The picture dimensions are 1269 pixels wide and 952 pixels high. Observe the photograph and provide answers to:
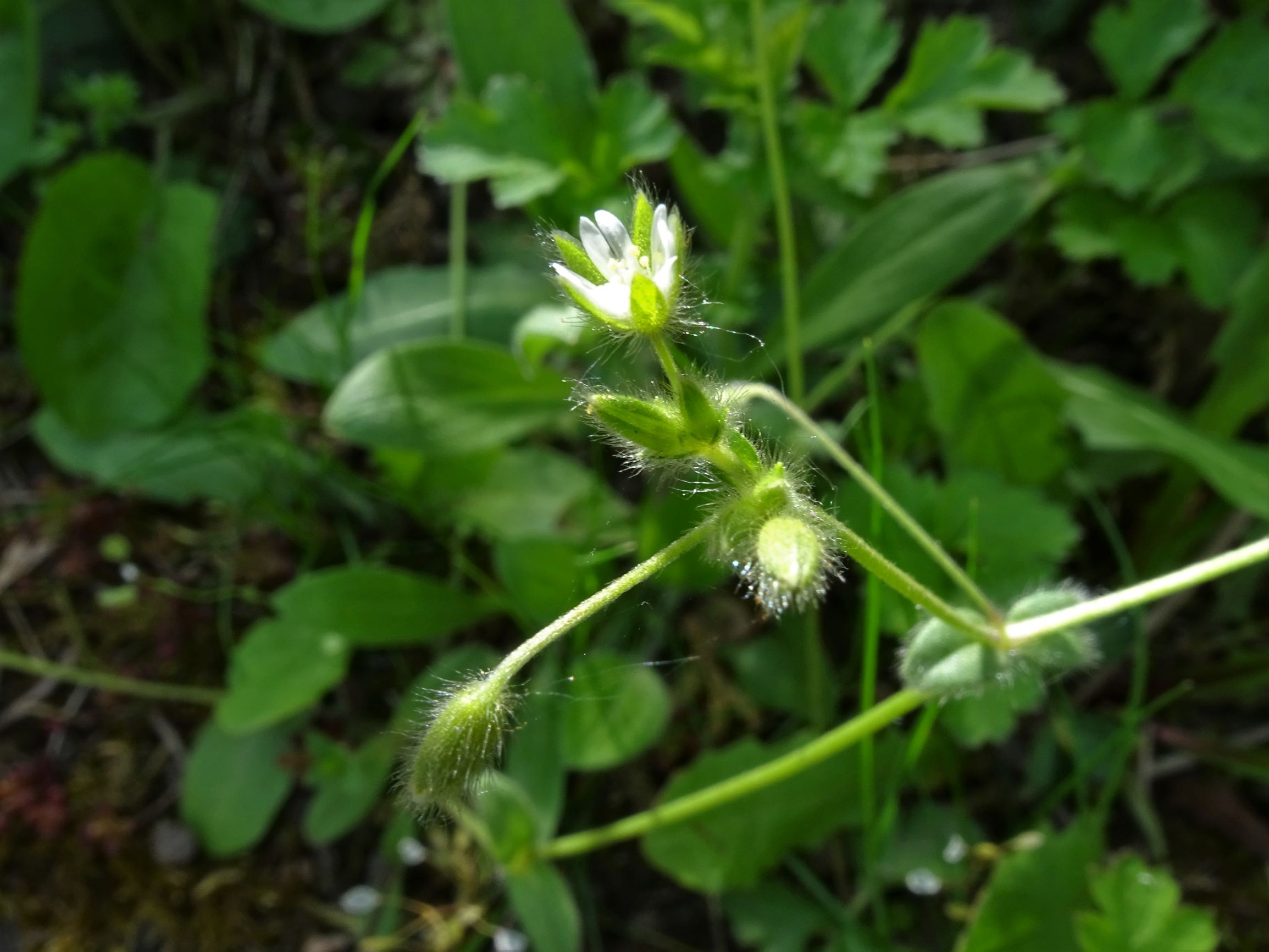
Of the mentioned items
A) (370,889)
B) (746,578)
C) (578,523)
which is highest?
(746,578)

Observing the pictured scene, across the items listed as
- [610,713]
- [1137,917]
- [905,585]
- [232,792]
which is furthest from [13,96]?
[1137,917]

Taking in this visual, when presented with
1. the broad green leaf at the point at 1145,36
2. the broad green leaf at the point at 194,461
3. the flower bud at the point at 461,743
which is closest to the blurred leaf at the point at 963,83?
the broad green leaf at the point at 1145,36

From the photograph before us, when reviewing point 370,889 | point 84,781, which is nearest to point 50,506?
point 84,781

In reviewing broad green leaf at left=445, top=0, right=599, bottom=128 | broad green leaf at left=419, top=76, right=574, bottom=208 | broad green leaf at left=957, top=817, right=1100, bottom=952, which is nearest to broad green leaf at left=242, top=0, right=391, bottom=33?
broad green leaf at left=445, top=0, right=599, bottom=128

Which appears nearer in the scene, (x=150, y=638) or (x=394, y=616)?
(x=394, y=616)

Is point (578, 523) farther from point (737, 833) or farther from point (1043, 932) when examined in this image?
point (1043, 932)

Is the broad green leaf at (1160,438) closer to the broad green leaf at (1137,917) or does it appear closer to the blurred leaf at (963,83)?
the blurred leaf at (963,83)
